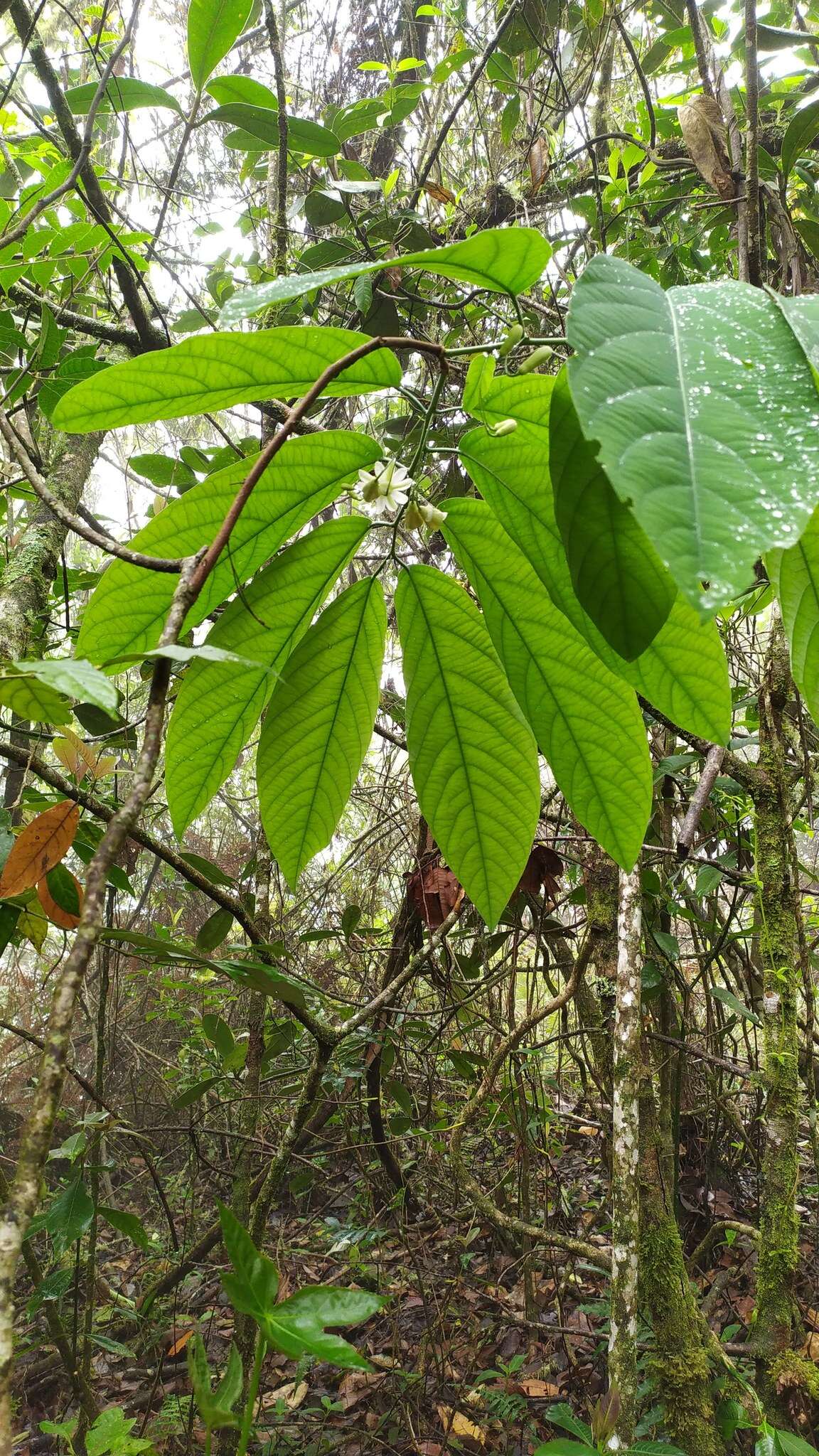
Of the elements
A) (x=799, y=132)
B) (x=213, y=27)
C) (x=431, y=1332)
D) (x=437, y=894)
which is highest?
(x=799, y=132)

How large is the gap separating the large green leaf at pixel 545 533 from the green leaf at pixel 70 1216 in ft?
3.52

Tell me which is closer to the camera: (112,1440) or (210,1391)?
(210,1391)

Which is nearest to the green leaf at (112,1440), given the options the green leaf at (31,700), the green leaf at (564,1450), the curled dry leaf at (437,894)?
the green leaf at (564,1450)

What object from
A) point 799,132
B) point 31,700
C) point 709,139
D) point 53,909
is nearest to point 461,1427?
point 53,909

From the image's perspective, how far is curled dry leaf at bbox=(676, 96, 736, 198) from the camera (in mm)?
1121

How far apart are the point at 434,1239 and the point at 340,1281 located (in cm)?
24

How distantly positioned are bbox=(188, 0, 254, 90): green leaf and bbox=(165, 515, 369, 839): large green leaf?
86cm

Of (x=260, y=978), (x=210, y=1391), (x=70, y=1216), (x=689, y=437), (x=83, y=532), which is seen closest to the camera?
(x=689, y=437)

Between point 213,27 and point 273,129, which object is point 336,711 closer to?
point 213,27

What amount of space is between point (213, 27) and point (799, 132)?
36.1 inches

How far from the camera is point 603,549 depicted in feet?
1.30

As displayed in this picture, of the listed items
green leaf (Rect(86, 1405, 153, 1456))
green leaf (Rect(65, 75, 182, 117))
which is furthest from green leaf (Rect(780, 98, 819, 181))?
green leaf (Rect(86, 1405, 153, 1456))

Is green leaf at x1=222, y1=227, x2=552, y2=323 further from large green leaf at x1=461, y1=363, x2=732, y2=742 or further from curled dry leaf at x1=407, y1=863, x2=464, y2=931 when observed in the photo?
curled dry leaf at x1=407, y1=863, x2=464, y2=931

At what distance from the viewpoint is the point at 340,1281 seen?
6.45 ft
